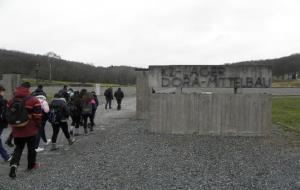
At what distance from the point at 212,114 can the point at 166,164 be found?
6.91 m

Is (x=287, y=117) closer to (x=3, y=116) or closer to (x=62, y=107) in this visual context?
(x=62, y=107)

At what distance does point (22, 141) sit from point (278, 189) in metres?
5.36

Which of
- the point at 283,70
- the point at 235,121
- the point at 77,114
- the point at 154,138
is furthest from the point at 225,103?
the point at 283,70

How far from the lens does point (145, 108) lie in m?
24.1

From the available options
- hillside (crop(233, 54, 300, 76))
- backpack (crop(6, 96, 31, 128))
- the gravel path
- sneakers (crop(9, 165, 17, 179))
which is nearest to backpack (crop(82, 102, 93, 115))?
the gravel path

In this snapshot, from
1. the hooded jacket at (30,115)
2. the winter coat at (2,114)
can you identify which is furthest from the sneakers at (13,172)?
the winter coat at (2,114)

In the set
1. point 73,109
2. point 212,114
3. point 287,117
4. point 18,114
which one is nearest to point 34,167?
point 18,114

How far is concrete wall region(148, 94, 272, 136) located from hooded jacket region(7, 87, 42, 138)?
26.1ft

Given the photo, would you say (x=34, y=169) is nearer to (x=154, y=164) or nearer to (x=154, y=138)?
(x=154, y=164)

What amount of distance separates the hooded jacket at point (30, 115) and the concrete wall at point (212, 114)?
26.1 ft

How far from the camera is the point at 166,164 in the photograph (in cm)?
1072

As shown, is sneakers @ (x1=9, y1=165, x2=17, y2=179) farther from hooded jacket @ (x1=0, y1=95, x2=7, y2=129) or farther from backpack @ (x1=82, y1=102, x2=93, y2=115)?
backpack @ (x1=82, y1=102, x2=93, y2=115)

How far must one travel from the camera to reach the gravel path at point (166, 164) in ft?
28.2

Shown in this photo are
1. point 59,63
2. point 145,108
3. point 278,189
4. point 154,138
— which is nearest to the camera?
point 278,189
